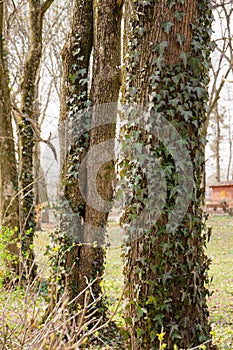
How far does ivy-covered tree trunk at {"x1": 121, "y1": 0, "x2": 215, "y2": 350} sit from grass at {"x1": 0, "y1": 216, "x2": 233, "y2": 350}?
1.20ft

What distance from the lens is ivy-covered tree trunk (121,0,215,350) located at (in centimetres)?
361

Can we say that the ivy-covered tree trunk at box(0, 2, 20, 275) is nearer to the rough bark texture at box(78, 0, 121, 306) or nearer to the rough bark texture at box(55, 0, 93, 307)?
the rough bark texture at box(55, 0, 93, 307)

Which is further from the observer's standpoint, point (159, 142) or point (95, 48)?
point (95, 48)

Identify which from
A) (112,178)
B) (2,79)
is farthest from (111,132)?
(2,79)

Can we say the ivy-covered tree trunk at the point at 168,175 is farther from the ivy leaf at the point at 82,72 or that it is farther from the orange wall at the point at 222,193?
the orange wall at the point at 222,193

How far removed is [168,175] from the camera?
3.59 meters

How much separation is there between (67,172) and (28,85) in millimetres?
3339

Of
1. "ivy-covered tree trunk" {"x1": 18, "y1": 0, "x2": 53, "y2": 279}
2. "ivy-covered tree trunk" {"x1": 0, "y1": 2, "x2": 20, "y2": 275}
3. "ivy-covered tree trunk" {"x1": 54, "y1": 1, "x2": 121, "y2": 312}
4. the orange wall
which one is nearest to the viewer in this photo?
"ivy-covered tree trunk" {"x1": 54, "y1": 1, "x2": 121, "y2": 312}

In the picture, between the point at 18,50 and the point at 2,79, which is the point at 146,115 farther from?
the point at 18,50

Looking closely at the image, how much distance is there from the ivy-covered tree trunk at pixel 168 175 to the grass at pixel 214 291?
0.37 metres

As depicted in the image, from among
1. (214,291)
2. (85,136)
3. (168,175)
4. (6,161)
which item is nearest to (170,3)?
(168,175)

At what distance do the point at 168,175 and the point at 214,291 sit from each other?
4.67m

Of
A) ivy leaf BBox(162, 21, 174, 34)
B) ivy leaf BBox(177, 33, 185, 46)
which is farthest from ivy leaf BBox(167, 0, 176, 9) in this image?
ivy leaf BBox(177, 33, 185, 46)

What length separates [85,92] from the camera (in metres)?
5.43
